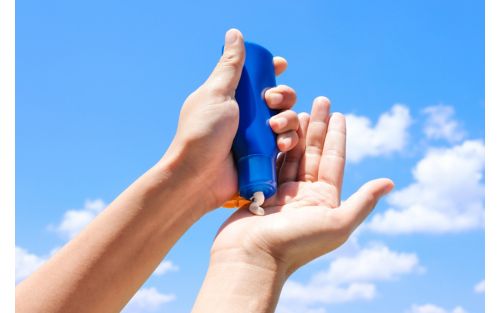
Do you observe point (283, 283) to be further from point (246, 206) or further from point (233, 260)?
point (246, 206)

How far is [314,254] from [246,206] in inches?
17.9

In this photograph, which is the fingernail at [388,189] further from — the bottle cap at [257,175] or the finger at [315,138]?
the bottle cap at [257,175]

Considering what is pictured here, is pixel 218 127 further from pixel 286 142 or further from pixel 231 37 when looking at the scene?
pixel 231 37

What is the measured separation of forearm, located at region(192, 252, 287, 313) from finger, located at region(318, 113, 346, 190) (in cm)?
65

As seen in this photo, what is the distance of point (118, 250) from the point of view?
2.24 meters

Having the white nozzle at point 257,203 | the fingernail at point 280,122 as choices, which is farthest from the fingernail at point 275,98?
the white nozzle at point 257,203

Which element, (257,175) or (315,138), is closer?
(257,175)

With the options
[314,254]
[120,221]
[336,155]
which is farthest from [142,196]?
[336,155]

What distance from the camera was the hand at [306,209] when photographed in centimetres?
223

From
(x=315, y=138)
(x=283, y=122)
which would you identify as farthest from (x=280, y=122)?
(x=315, y=138)

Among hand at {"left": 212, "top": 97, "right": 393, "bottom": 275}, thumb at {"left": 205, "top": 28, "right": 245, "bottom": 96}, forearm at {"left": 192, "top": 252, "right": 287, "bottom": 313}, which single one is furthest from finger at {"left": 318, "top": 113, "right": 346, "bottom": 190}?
forearm at {"left": 192, "top": 252, "right": 287, "bottom": 313}

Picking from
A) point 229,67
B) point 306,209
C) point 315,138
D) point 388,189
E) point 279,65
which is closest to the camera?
point 306,209

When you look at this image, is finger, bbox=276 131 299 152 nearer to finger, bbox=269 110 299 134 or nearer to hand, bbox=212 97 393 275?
finger, bbox=269 110 299 134

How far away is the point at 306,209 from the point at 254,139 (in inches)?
17.2
